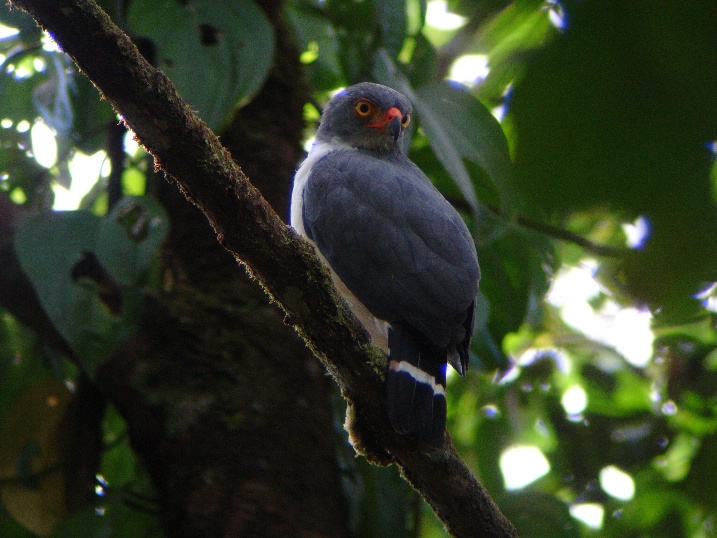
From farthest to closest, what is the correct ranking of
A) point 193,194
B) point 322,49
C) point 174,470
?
point 322,49 → point 174,470 → point 193,194

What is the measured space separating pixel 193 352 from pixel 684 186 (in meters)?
3.57

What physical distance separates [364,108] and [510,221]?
1.48m

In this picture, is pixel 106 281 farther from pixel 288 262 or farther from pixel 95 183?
pixel 288 262

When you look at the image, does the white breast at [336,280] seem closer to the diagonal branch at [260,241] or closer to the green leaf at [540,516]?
the diagonal branch at [260,241]

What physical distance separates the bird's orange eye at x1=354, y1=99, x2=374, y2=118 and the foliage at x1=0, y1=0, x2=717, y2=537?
17 centimetres

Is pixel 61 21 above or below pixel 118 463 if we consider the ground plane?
below

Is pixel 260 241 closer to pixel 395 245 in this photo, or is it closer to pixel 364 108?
pixel 395 245

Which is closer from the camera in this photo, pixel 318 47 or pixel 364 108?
pixel 364 108

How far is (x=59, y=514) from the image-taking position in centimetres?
398

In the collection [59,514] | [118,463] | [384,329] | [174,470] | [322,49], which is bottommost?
[59,514]

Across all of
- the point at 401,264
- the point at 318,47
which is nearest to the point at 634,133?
the point at 401,264

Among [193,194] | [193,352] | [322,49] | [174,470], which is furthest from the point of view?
[322,49]

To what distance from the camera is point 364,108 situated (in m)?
4.34

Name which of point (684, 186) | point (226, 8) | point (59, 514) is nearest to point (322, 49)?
point (226, 8)
